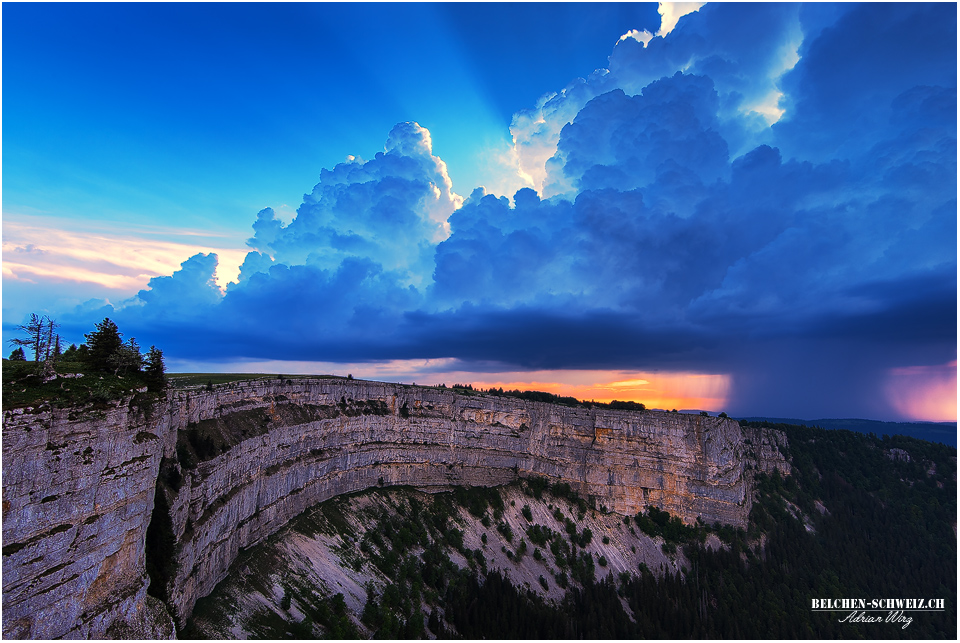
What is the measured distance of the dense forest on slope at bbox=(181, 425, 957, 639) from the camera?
58.7m

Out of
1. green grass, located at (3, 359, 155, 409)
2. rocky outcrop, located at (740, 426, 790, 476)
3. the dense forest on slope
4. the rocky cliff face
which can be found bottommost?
the dense forest on slope

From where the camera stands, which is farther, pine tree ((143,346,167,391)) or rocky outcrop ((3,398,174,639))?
pine tree ((143,346,167,391))

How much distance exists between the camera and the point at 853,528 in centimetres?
14012

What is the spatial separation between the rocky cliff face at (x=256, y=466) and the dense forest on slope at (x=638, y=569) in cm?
535

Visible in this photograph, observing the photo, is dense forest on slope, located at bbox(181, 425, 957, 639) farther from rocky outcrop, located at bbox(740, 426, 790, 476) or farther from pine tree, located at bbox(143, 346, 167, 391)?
pine tree, located at bbox(143, 346, 167, 391)

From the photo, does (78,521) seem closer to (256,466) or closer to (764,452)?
(256,466)

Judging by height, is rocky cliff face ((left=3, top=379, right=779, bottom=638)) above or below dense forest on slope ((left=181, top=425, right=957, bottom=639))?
above

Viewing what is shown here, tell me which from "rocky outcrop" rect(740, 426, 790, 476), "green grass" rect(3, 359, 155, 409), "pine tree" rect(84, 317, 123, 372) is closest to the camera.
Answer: "green grass" rect(3, 359, 155, 409)

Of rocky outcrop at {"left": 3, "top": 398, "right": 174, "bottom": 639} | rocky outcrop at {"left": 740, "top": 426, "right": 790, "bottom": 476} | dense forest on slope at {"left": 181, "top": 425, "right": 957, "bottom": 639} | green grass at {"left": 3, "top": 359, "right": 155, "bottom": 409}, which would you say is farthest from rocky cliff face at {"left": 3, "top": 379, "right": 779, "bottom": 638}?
rocky outcrop at {"left": 740, "top": 426, "right": 790, "bottom": 476}

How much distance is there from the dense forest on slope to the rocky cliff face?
535 centimetres

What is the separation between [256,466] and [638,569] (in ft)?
300

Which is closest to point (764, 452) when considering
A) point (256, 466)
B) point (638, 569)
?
point (638, 569)

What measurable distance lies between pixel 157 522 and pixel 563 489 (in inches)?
3938

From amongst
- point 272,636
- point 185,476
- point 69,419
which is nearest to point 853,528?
point 272,636
